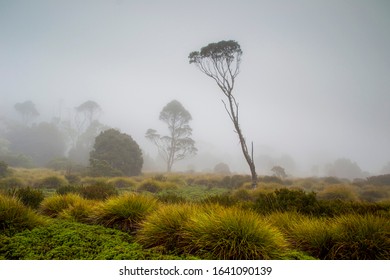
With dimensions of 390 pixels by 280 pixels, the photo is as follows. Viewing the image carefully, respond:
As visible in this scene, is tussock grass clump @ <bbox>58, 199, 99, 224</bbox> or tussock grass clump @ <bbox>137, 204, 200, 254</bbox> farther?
tussock grass clump @ <bbox>58, 199, 99, 224</bbox>

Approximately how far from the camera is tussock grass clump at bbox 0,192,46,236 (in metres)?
4.42

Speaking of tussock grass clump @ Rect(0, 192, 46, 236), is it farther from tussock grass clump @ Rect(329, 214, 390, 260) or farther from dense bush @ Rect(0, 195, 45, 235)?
tussock grass clump @ Rect(329, 214, 390, 260)

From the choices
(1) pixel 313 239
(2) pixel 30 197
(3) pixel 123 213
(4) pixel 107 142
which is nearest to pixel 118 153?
(4) pixel 107 142

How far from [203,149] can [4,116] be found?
81.3 meters

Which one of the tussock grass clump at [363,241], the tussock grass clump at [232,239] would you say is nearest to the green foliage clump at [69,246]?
the tussock grass clump at [232,239]

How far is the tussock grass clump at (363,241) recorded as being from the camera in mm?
3723

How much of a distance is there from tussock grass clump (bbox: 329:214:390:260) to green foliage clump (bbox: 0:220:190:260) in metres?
2.87

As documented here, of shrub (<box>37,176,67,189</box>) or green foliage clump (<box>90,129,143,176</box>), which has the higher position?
green foliage clump (<box>90,129,143,176</box>)

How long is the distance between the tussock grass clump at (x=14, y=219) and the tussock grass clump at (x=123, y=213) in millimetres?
1245

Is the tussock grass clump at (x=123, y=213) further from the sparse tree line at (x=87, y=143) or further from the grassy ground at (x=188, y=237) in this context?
the sparse tree line at (x=87, y=143)

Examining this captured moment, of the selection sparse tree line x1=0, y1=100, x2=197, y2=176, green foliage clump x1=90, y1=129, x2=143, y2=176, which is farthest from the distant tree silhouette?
green foliage clump x1=90, y1=129, x2=143, y2=176

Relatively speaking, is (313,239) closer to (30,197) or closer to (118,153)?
(30,197)

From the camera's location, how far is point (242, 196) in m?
12.3
